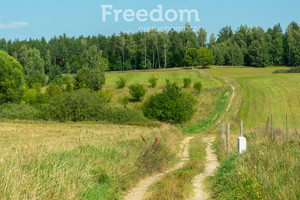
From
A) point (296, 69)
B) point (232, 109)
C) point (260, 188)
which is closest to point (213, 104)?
point (232, 109)

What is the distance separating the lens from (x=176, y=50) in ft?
405

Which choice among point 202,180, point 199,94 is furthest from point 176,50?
point 202,180

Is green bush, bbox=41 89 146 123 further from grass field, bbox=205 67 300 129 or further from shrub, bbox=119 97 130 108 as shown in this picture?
shrub, bbox=119 97 130 108

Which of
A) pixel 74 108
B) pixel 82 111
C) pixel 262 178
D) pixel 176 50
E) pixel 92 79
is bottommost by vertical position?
pixel 82 111

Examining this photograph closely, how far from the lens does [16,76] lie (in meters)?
53.6

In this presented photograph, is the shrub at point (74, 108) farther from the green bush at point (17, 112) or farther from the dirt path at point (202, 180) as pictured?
the dirt path at point (202, 180)

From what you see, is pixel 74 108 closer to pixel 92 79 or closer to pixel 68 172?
pixel 92 79

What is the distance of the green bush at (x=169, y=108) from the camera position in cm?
4619

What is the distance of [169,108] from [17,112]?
73.4 feet

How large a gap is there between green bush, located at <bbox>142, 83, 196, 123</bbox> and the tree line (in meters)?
61.5

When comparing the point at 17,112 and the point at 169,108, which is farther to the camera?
the point at 169,108

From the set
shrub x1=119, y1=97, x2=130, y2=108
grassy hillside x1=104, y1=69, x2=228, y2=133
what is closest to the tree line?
grassy hillside x1=104, y1=69, x2=228, y2=133

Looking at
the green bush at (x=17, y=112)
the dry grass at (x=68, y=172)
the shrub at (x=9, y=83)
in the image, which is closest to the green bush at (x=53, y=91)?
the shrub at (x=9, y=83)

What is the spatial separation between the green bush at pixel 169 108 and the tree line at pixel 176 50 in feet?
202
